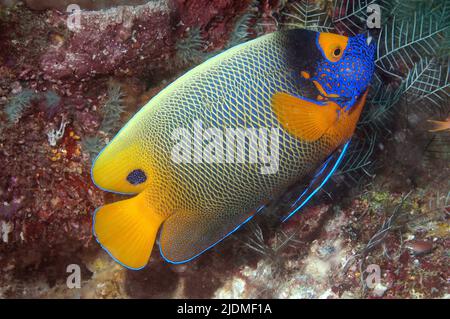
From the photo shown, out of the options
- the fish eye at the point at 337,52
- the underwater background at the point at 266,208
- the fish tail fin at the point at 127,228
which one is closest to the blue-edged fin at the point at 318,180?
the fish eye at the point at 337,52

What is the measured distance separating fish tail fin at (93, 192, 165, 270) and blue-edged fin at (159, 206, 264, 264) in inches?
3.8

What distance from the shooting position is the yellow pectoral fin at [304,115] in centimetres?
175

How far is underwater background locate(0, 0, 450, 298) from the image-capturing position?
2.28m

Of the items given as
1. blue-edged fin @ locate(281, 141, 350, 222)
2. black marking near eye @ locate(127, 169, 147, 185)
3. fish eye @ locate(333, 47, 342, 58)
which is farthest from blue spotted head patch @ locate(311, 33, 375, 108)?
black marking near eye @ locate(127, 169, 147, 185)

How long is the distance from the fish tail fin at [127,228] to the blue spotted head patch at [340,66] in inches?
41.7

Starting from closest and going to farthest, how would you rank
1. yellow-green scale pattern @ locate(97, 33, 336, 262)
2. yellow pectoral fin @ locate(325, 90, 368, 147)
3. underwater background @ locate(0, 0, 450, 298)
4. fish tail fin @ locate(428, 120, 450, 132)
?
1. yellow-green scale pattern @ locate(97, 33, 336, 262)
2. yellow pectoral fin @ locate(325, 90, 368, 147)
3. underwater background @ locate(0, 0, 450, 298)
4. fish tail fin @ locate(428, 120, 450, 132)

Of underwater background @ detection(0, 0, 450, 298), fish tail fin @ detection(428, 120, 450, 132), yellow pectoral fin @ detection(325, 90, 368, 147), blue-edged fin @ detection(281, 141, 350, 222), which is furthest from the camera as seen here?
fish tail fin @ detection(428, 120, 450, 132)

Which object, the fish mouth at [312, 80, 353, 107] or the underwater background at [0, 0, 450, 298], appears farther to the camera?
the underwater background at [0, 0, 450, 298]

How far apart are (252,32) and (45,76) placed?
57.3 inches

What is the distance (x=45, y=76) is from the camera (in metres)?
2.31

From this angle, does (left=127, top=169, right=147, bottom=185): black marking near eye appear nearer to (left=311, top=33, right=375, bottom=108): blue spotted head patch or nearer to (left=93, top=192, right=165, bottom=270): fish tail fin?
(left=93, top=192, right=165, bottom=270): fish tail fin

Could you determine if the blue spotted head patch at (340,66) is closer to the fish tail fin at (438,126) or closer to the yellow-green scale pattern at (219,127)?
the yellow-green scale pattern at (219,127)

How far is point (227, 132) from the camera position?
1.72 metres

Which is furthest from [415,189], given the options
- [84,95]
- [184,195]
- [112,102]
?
[84,95]
